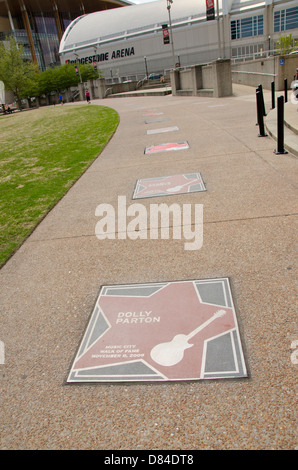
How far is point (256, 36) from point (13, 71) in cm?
4660

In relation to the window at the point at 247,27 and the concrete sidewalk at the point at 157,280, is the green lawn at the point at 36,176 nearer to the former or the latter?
the concrete sidewalk at the point at 157,280

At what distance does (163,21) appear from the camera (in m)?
79.3

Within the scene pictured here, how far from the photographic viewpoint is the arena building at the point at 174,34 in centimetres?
6700

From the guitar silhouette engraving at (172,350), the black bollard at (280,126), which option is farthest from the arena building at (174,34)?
the guitar silhouette engraving at (172,350)

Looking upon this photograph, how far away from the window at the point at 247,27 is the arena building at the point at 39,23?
57.1 meters

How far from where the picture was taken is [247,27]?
69312 millimetres

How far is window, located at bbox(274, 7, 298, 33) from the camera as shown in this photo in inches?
2569

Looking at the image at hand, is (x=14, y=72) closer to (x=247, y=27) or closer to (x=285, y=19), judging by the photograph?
(x=247, y=27)

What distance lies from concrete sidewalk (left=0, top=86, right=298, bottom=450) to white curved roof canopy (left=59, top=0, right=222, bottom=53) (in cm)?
8289

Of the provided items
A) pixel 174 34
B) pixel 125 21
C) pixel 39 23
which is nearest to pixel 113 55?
pixel 125 21

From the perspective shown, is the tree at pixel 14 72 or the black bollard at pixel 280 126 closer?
the black bollard at pixel 280 126

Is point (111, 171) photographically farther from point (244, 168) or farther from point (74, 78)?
point (74, 78)

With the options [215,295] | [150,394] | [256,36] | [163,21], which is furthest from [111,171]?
[163,21]

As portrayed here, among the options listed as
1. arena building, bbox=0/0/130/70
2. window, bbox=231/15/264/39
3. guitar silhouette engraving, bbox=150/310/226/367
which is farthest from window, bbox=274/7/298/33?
guitar silhouette engraving, bbox=150/310/226/367
